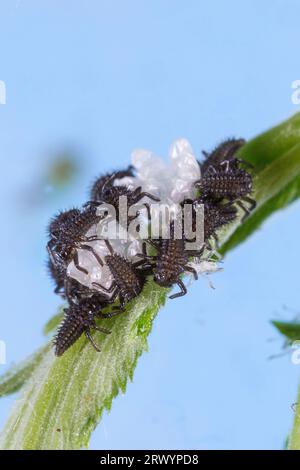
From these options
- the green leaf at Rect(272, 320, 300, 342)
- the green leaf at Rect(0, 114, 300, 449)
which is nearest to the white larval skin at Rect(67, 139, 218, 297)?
the green leaf at Rect(0, 114, 300, 449)

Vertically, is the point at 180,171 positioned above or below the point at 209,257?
above

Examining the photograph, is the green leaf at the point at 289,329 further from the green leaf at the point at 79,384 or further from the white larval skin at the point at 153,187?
the green leaf at the point at 79,384

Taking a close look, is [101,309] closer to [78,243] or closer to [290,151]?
[78,243]

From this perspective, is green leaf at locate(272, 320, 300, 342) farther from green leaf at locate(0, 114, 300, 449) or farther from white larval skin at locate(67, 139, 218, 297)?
green leaf at locate(0, 114, 300, 449)

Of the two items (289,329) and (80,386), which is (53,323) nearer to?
(80,386)

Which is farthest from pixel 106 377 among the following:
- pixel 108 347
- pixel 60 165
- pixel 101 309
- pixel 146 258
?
pixel 60 165

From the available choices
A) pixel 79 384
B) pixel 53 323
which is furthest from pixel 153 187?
pixel 79 384

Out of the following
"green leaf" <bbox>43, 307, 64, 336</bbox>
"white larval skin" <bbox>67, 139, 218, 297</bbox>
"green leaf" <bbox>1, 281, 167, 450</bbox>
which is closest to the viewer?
"green leaf" <bbox>1, 281, 167, 450</bbox>

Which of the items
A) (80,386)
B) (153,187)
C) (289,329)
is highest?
(153,187)

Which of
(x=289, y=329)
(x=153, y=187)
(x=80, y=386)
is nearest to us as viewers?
(x=80, y=386)
